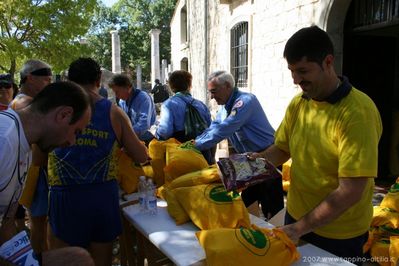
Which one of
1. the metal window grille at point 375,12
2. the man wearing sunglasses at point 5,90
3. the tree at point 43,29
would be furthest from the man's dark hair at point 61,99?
the tree at point 43,29

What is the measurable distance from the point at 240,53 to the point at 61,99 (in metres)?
7.38

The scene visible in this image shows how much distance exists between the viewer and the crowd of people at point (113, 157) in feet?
4.99

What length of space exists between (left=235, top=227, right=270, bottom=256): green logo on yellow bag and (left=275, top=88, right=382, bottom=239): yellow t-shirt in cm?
39

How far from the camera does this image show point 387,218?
279 cm

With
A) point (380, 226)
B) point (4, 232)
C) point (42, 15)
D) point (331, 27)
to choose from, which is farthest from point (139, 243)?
point (42, 15)

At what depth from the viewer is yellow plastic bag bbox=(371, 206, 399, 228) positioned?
108 inches

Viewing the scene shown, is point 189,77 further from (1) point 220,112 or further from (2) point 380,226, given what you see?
(2) point 380,226

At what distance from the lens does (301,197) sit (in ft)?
6.37

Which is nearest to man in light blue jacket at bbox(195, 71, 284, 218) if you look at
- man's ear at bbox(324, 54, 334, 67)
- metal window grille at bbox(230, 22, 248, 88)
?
man's ear at bbox(324, 54, 334, 67)

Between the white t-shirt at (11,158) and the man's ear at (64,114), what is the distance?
17cm

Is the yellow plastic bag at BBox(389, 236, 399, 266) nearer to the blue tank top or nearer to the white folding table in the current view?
→ the white folding table

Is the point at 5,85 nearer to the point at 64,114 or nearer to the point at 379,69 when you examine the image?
the point at 64,114

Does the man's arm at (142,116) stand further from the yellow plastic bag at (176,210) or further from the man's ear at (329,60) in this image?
the man's ear at (329,60)

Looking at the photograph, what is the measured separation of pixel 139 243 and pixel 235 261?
1.38m
